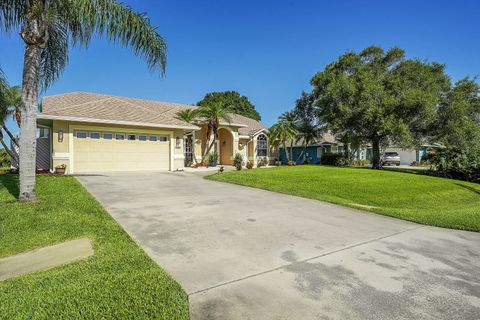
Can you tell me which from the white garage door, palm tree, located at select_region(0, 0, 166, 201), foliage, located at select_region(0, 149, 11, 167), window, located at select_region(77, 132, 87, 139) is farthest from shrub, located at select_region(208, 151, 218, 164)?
foliage, located at select_region(0, 149, 11, 167)

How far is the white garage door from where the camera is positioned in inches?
611

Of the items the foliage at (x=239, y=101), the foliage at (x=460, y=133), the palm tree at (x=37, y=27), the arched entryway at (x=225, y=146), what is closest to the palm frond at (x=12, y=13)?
the palm tree at (x=37, y=27)

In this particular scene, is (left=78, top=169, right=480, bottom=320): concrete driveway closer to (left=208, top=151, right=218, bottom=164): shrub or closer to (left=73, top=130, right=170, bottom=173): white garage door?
(left=73, top=130, right=170, bottom=173): white garage door

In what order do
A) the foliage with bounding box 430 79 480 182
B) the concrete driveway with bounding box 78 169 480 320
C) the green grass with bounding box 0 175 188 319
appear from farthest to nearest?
the foliage with bounding box 430 79 480 182, the concrete driveway with bounding box 78 169 480 320, the green grass with bounding box 0 175 188 319

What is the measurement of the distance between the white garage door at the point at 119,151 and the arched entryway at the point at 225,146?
767 cm

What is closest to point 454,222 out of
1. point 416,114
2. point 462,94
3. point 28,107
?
point 28,107

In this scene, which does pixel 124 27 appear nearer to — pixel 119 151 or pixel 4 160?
pixel 119 151

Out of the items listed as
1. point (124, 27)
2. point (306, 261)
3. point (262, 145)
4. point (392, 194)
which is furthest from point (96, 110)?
Result: point (392, 194)

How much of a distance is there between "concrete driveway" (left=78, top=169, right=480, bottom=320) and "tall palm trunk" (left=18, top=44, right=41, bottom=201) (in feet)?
7.06

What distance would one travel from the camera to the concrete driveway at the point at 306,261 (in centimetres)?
279

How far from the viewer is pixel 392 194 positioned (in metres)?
11.0

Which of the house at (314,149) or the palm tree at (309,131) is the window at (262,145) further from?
the house at (314,149)

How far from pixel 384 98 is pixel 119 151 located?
19353 mm

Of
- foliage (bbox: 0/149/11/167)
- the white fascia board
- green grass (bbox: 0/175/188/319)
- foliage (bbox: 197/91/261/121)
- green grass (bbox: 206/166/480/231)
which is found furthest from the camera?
foliage (bbox: 197/91/261/121)
